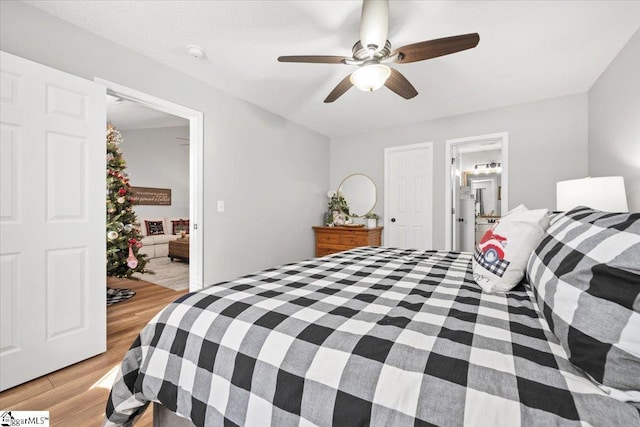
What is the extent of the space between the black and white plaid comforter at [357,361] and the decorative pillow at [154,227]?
19.5ft

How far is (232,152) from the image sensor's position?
3.21 m

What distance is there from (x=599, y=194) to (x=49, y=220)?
3.80m

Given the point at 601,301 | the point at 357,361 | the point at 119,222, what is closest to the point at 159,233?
the point at 119,222

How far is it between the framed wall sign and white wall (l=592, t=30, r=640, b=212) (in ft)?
25.6

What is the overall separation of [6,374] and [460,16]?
3.65 m

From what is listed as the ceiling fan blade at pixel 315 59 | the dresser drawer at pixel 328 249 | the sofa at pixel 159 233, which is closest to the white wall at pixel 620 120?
the ceiling fan blade at pixel 315 59

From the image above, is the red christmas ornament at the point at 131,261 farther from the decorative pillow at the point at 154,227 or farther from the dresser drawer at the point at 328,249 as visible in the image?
the decorative pillow at the point at 154,227

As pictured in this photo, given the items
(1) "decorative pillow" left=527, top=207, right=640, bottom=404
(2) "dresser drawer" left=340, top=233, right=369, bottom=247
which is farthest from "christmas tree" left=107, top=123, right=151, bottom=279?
(1) "decorative pillow" left=527, top=207, right=640, bottom=404

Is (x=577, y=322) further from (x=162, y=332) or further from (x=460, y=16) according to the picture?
(x=460, y=16)

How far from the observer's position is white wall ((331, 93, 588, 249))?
3.12 meters

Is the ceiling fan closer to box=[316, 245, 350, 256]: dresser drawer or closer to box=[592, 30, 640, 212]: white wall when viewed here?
box=[592, 30, 640, 212]: white wall

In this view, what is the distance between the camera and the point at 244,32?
82.0 inches

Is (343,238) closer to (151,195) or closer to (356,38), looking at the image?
(356,38)

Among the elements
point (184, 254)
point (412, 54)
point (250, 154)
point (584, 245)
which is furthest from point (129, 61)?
point (184, 254)
